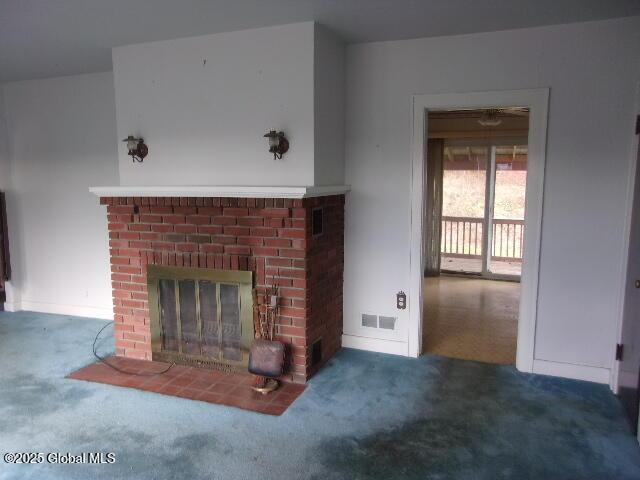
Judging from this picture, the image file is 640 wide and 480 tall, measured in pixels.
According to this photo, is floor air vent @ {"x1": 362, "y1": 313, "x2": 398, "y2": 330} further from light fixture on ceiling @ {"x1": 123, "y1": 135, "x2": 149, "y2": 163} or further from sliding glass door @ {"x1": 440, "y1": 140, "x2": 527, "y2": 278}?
sliding glass door @ {"x1": 440, "y1": 140, "x2": 527, "y2": 278}

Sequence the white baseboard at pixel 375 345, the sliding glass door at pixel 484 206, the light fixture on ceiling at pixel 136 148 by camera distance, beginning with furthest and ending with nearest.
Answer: the sliding glass door at pixel 484 206
the white baseboard at pixel 375 345
the light fixture on ceiling at pixel 136 148

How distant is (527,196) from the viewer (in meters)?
3.38

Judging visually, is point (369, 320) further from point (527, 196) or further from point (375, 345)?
point (527, 196)

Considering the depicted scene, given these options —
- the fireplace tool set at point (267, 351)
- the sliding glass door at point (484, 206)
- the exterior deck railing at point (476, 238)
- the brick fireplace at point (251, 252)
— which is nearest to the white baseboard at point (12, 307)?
the brick fireplace at point (251, 252)

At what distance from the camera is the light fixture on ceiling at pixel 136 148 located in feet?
12.1

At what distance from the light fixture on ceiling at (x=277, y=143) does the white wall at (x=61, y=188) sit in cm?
210

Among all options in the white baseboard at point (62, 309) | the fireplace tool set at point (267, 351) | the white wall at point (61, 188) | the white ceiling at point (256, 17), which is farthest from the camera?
the white baseboard at point (62, 309)

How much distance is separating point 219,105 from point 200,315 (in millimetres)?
1557

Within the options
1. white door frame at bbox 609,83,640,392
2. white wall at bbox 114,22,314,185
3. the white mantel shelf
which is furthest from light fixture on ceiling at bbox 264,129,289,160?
white door frame at bbox 609,83,640,392

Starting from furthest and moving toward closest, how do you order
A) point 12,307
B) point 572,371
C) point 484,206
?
point 484,206, point 12,307, point 572,371

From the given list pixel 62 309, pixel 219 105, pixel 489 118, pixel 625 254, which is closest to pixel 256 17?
pixel 219 105

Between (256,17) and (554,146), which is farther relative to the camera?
(554,146)

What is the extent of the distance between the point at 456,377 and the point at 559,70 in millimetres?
2236

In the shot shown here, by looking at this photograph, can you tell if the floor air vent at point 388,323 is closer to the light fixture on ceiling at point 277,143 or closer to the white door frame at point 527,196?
the white door frame at point 527,196
